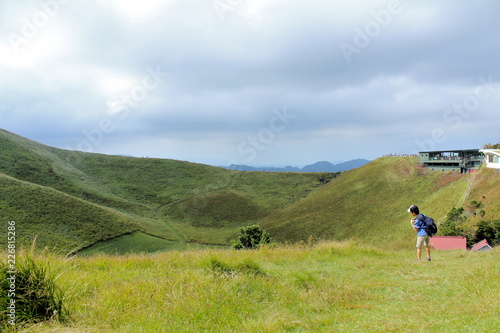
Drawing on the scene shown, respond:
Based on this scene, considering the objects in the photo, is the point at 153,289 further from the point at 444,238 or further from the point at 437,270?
the point at 444,238

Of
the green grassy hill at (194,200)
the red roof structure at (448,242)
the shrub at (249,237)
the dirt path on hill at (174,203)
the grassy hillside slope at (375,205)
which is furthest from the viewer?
the dirt path on hill at (174,203)

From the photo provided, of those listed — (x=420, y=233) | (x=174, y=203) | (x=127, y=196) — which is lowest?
(x=420, y=233)

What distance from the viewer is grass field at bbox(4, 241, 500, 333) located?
5.00 meters

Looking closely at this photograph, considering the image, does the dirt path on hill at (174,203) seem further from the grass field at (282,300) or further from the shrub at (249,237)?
the grass field at (282,300)

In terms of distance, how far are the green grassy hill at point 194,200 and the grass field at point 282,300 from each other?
19710 mm

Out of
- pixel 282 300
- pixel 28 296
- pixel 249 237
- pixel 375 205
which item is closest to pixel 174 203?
pixel 249 237

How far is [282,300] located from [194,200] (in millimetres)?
96361

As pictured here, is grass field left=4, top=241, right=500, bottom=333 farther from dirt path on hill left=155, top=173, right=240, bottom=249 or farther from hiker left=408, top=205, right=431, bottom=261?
dirt path on hill left=155, top=173, right=240, bottom=249

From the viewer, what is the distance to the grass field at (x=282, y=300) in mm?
4996

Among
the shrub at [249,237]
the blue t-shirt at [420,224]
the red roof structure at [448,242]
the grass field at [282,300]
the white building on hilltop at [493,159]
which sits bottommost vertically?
the shrub at [249,237]

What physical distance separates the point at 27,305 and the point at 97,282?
2334 millimetres

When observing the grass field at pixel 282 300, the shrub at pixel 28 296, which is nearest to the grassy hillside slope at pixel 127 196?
the grass field at pixel 282 300

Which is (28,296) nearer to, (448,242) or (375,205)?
(448,242)

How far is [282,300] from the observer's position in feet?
21.0
